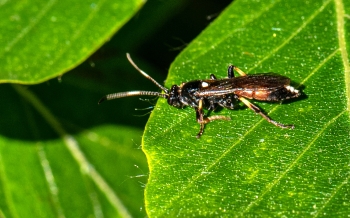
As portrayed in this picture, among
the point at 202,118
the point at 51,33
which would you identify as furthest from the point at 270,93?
the point at 51,33

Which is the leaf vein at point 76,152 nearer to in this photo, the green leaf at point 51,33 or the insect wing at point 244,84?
the green leaf at point 51,33

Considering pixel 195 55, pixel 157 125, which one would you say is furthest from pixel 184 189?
pixel 195 55

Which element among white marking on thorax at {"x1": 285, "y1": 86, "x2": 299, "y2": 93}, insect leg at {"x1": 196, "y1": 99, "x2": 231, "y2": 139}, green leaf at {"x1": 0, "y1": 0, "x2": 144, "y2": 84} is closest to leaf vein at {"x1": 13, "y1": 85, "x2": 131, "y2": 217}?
green leaf at {"x1": 0, "y1": 0, "x2": 144, "y2": 84}

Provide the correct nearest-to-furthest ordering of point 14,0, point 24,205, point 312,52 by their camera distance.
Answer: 1. point 312,52
2. point 14,0
3. point 24,205

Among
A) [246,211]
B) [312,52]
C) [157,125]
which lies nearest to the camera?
[246,211]

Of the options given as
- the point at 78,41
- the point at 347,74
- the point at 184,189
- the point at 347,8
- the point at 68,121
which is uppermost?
the point at 347,8

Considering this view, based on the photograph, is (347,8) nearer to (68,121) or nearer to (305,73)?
(305,73)

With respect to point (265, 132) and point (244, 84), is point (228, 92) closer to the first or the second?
point (244, 84)

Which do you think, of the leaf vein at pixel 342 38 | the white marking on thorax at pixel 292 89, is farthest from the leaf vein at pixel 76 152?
the leaf vein at pixel 342 38
